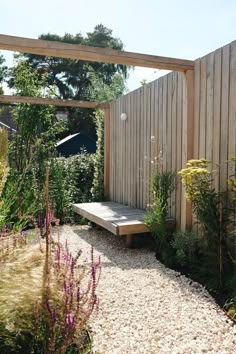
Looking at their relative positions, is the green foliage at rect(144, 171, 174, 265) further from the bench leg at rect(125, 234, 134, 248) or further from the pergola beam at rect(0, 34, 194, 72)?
the pergola beam at rect(0, 34, 194, 72)

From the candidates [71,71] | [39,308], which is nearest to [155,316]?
[39,308]

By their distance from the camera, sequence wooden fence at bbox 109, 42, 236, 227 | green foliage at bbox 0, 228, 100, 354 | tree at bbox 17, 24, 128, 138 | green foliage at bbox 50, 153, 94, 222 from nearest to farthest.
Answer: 1. green foliage at bbox 0, 228, 100, 354
2. wooden fence at bbox 109, 42, 236, 227
3. green foliage at bbox 50, 153, 94, 222
4. tree at bbox 17, 24, 128, 138

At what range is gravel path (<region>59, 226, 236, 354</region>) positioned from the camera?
190 cm

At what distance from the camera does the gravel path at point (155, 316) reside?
1903mm

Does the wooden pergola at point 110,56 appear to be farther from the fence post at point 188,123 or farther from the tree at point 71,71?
the tree at point 71,71

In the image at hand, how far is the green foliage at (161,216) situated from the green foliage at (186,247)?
0.44ft

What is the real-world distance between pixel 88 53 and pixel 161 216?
6.30 feet

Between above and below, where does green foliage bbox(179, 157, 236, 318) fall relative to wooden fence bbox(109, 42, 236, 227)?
below

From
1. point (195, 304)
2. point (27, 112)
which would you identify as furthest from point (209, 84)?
point (27, 112)

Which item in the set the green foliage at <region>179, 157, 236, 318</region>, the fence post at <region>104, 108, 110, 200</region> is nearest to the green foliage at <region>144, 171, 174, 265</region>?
the green foliage at <region>179, 157, 236, 318</region>

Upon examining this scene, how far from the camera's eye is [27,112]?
624cm

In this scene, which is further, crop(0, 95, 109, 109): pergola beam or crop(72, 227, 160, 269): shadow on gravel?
crop(0, 95, 109, 109): pergola beam

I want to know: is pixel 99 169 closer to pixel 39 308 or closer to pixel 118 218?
pixel 118 218

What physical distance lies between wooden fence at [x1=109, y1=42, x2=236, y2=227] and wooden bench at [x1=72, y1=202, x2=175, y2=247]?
34 centimetres
